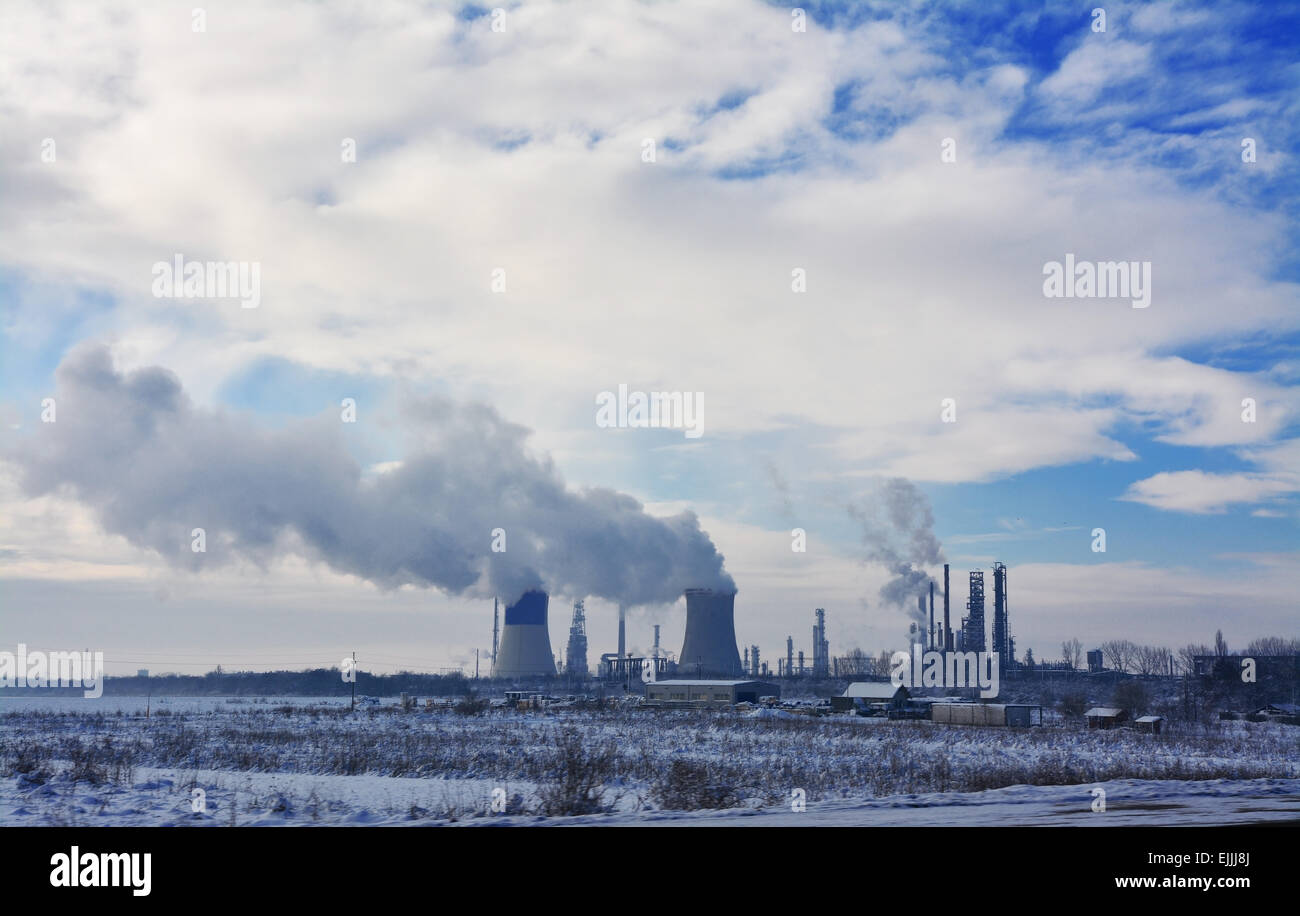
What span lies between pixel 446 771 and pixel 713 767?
20.2ft

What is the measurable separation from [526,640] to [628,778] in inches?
3248

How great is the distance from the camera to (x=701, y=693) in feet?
253

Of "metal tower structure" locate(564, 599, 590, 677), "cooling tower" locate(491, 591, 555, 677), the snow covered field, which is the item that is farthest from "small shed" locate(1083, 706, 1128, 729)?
"metal tower structure" locate(564, 599, 590, 677)

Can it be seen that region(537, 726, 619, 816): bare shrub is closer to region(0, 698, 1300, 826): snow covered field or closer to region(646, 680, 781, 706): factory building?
region(0, 698, 1300, 826): snow covered field

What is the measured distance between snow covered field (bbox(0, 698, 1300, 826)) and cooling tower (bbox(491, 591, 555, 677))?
58429 millimetres

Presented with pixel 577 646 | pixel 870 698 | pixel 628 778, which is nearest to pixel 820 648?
pixel 577 646

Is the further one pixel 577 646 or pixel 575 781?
pixel 577 646

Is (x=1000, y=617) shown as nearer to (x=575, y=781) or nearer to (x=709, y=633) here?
(x=709, y=633)

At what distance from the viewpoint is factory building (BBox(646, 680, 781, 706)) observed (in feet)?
250

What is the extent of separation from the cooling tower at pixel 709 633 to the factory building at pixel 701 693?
40.7 feet

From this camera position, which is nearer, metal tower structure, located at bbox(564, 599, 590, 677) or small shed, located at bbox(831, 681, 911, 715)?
small shed, located at bbox(831, 681, 911, 715)
